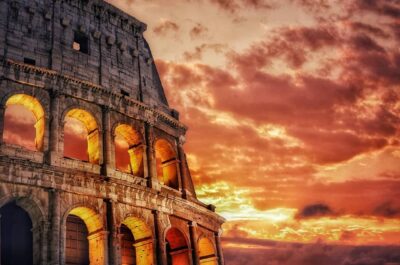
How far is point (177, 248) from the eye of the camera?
23.2 m

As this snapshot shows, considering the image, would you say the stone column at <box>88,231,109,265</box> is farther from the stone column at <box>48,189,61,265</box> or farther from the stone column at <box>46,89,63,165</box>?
the stone column at <box>46,89,63,165</box>

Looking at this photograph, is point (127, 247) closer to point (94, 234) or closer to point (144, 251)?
point (144, 251)

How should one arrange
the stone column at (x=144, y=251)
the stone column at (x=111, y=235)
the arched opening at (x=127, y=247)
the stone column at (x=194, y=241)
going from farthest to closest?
the stone column at (x=194, y=241)
the arched opening at (x=127, y=247)
the stone column at (x=144, y=251)
the stone column at (x=111, y=235)

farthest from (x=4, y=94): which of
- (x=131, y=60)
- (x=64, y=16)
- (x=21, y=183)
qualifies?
(x=131, y=60)

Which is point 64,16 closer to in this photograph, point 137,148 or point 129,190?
point 137,148

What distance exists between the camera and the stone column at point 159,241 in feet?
67.7

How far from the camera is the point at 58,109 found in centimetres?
2034

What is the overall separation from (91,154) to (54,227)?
175 inches

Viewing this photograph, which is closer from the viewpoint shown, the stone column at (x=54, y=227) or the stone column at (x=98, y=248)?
the stone column at (x=54, y=227)

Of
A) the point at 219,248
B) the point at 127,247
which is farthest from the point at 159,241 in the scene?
the point at 219,248

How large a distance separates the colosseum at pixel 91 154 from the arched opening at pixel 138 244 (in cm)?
5

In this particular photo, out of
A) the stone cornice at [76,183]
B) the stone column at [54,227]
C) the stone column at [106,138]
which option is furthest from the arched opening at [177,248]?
the stone column at [54,227]

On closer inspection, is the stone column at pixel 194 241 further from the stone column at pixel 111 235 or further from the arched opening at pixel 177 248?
the stone column at pixel 111 235

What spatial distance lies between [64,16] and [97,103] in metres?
4.69
